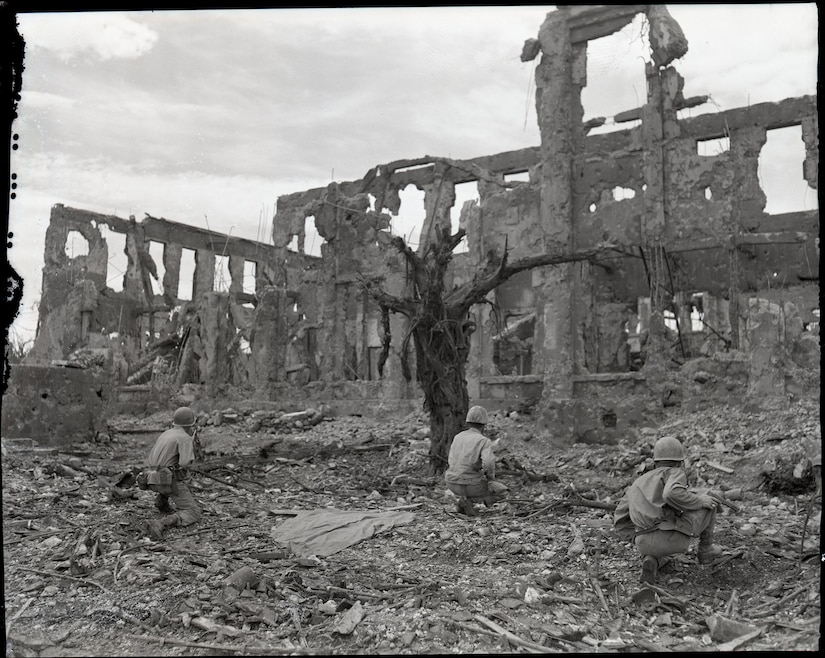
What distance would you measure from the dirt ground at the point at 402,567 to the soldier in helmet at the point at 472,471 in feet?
0.74

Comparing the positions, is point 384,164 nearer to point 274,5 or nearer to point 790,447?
point 790,447

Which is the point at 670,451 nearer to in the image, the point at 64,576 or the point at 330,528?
the point at 330,528

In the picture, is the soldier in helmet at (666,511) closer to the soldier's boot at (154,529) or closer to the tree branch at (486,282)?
the soldier's boot at (154,529)

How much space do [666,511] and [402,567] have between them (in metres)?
2.24

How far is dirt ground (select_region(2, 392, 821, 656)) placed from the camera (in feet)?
14.5

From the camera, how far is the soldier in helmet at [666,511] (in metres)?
5.23

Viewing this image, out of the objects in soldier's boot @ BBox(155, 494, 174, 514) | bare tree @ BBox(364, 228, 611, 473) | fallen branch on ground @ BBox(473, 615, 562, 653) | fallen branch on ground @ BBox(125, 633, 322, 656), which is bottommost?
fallen branch on ground @ BBox(125, 633, 322, 656)

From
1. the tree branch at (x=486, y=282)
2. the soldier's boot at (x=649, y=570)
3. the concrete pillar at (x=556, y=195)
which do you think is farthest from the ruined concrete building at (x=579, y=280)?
the soldier's boot at (x=649, y=570)

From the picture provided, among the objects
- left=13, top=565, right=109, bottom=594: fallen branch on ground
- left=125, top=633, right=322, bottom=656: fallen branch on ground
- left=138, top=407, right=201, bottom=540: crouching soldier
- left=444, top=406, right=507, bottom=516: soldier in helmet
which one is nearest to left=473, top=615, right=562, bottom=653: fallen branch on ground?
left=125, top=633, right=322, bottom=656: fallen branch on ground

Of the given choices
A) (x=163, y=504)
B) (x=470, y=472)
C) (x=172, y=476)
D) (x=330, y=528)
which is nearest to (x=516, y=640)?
(x=330, y=528)

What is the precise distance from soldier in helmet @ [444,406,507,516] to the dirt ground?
0.74 ft

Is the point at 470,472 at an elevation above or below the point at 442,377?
below

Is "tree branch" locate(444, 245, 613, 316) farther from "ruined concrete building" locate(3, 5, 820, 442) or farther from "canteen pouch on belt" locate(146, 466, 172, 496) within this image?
"canteen pouch on belt" locate(146, 466, 172, 496)

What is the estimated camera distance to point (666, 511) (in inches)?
209
